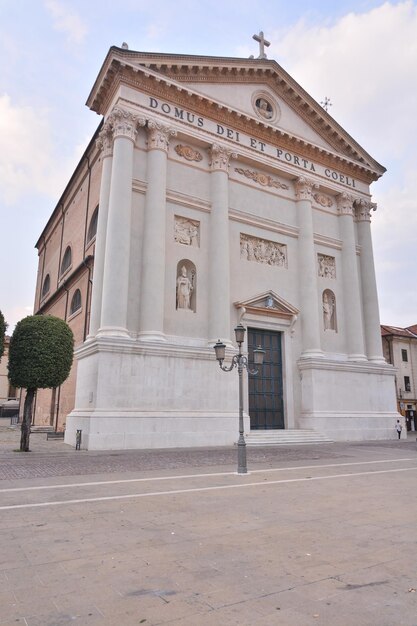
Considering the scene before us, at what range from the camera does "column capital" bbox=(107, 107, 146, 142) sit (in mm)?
19531

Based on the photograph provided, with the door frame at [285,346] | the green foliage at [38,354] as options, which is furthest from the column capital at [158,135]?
the green foliage at [38,354]

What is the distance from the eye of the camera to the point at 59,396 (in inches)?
1078

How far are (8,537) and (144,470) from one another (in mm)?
6017

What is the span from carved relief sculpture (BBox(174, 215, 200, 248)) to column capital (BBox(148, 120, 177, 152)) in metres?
3.11

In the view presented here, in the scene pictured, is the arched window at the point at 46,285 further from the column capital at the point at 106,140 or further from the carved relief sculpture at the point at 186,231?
the carved relief sculpture at the point at 186,231

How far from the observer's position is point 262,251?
77.4 ft

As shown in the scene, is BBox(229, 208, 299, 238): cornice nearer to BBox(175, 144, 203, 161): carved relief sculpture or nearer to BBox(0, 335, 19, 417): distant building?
BBox(175, 144, 203, 161): carved relief sculpture

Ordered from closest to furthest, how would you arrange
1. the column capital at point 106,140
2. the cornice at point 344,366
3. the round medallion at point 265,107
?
the column capital at point 106,140
the cornice at point 344,366
the round medallion at point 265,107

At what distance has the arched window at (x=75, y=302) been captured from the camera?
2662cm

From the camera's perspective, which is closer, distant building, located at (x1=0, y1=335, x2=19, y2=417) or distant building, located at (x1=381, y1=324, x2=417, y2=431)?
distant building, located at (x1=381, y1=324, x2=417, y2=431)

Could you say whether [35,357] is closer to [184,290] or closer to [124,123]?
[184,290]

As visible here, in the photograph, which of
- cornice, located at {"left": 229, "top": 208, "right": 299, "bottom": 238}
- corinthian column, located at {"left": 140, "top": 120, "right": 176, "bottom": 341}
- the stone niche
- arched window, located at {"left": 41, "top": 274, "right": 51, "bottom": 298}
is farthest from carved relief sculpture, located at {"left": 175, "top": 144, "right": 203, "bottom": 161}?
arched window, located at {"left": 41, "top": 274, "right": 51, "bottom": 298}

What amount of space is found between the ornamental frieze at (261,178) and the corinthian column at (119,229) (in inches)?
232

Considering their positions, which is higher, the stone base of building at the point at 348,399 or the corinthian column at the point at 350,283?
the corinthian column at the point at 350,283
